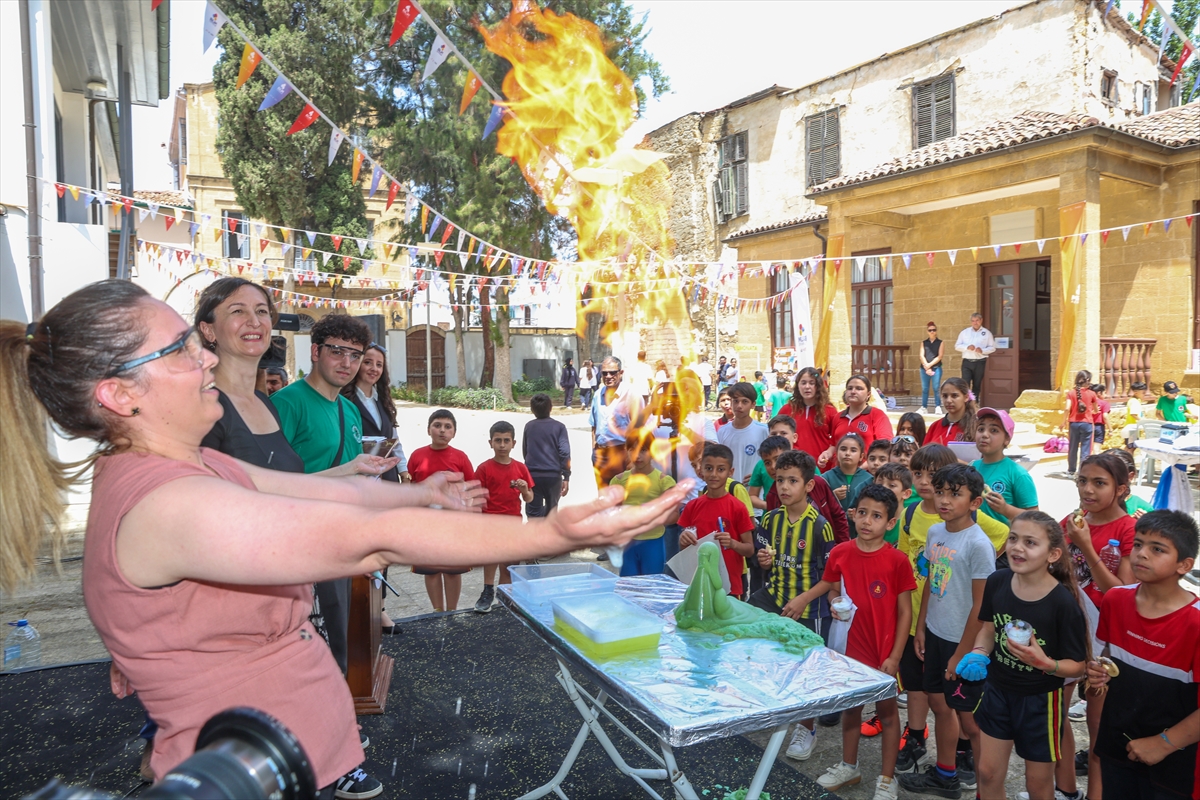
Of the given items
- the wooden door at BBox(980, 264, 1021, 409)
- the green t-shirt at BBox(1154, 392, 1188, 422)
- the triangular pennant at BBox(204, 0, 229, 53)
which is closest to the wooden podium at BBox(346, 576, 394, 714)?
the triangular pennant at BBox(204, 0, 229, 53)

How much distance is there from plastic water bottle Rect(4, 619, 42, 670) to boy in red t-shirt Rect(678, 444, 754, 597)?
14.3 feet

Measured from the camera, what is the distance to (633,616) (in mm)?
2926

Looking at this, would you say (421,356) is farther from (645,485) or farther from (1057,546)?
(1057,546)

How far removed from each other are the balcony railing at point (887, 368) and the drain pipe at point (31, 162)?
14.2 m

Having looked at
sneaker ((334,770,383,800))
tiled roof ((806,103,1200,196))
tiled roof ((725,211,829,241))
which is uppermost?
tiled roof ((806,103,1200,196))

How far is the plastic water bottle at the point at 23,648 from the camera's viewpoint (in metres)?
4.93

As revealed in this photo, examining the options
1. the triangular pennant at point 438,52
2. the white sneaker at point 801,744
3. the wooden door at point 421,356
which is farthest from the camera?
the wooden door at point 421,356

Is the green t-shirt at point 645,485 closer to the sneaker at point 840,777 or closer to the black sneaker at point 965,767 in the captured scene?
the sneaker at point 840,777

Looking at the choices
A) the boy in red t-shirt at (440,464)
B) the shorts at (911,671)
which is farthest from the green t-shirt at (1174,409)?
the boy in red t-shirt at (440,464)

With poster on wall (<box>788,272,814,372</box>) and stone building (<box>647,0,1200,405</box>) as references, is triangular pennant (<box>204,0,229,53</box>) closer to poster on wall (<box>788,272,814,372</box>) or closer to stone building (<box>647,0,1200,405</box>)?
stone building (<box>647,0,1200,405</box>)

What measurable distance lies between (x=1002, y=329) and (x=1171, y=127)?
4.34 metres

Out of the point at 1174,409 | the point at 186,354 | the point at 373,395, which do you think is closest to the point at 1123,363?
the point at 1174,409

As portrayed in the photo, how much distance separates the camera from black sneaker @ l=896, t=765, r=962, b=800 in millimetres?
3291

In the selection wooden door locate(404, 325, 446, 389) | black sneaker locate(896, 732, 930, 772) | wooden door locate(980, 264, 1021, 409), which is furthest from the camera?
wooden door locate(404, 325, 446, 389)
